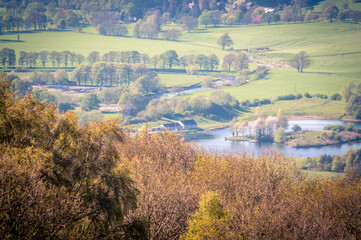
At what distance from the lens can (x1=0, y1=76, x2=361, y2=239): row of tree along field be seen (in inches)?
724

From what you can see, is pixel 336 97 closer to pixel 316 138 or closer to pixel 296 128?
pixel 296 128

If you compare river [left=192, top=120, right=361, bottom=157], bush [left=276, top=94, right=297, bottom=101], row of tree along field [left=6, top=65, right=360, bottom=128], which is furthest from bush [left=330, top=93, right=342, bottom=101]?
river [left=192, top=120, right=361, bottom=157]

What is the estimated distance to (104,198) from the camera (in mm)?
21656

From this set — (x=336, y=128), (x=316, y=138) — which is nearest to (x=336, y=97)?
(x=336, y=128)

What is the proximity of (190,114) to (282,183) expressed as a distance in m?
130

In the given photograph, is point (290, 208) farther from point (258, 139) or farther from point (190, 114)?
point (190, 114)

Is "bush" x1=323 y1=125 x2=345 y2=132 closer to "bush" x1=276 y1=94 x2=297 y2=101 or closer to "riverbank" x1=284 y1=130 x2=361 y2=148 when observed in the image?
"riverbank" x1=284 y1=130 x2=361 y2=148

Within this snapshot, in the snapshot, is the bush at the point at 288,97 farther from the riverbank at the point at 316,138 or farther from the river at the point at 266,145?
the riverbank at the point at 316,138

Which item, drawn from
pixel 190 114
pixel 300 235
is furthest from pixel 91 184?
pixel 190 114

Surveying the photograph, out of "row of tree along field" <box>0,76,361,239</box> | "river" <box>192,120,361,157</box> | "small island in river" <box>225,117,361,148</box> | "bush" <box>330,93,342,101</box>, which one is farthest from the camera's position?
"bush" <box>330,93,342,101</box>

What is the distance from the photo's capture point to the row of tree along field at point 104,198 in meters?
18.4

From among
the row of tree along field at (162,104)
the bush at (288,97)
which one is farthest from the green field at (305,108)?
the row of tree along field at (162,104)

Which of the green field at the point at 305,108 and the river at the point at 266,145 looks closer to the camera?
the river at the point at 266,145

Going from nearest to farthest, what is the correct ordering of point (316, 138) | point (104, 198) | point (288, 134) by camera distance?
1. point (104, 198)
2. point (316, 138)
3. point (288, 134)
